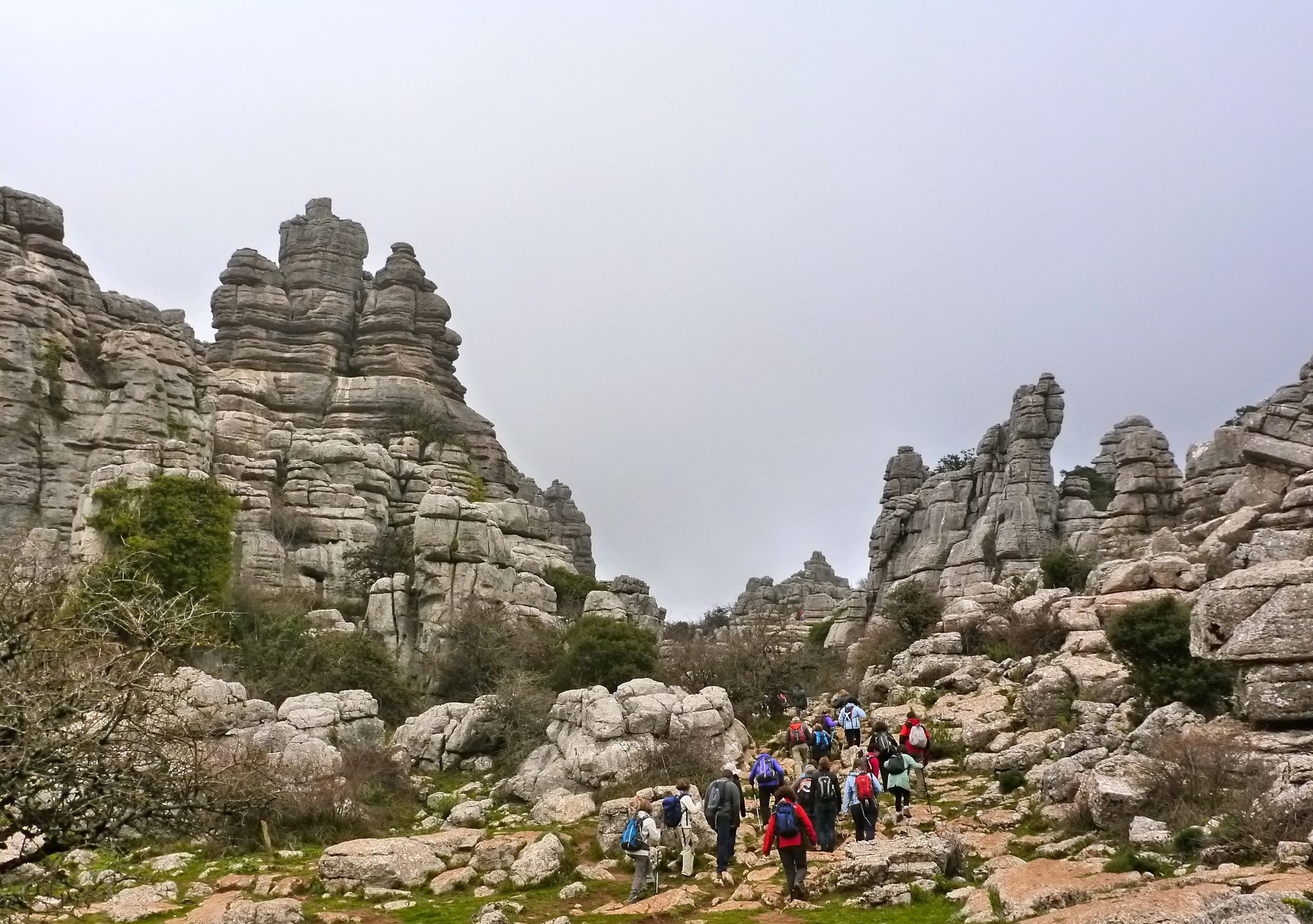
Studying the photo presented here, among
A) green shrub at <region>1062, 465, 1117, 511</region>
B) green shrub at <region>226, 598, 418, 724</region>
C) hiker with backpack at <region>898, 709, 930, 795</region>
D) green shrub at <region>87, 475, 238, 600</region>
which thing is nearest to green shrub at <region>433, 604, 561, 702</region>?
green shrub at <region>226, 598, 418, 724</region>

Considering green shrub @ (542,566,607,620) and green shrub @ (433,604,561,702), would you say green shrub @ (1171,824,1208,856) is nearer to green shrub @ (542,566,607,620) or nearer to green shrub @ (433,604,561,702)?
green shrub @ (433,604,561,702)

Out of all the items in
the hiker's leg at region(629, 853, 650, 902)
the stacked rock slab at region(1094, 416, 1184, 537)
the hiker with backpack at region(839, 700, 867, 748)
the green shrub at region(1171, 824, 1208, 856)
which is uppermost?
the stacked rock slab at region(1094, 416, 1184, 537)

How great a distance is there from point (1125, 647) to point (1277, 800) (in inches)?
360

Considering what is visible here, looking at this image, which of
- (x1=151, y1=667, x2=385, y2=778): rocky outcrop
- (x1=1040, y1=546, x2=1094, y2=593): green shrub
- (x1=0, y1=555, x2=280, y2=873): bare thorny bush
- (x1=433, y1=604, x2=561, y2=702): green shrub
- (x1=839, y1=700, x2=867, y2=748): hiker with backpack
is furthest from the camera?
(x1=1040, y1=546, x2=1094, y2=593): green shrub

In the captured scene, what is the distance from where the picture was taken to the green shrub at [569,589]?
144ft

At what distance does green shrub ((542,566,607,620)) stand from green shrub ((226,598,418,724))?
10.6 meters

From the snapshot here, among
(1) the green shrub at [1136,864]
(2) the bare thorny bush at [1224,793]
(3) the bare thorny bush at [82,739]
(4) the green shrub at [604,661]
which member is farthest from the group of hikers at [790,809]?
(4) the green shrub at [604,661]

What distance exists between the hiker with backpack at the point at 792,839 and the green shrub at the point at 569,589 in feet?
101

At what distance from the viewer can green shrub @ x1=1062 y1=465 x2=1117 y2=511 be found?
2360 inches

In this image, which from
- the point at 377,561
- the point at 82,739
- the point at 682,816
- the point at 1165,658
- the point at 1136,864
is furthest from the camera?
the point at 377,561

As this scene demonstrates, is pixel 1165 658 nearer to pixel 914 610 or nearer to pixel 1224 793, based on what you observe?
pixel 1224 793

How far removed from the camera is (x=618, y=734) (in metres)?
23.2

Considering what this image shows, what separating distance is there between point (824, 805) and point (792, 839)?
231 centimetres

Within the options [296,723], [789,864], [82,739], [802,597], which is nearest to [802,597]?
[802,597]
